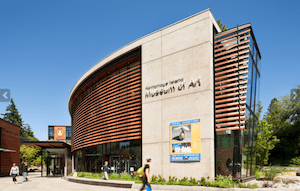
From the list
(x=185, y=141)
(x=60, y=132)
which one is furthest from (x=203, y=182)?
(x=60, y=132)

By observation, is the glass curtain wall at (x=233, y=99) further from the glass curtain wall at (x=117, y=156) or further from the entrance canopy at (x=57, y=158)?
the entrance canopy at (x=57, y=158)

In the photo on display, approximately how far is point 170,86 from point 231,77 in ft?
11.8

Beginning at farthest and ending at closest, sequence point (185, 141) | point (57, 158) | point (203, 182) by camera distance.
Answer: point (57, 158) → point (185, 141) → point (203, 182)

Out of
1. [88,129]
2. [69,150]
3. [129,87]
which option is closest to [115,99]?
[129,87]

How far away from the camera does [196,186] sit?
12.5 m

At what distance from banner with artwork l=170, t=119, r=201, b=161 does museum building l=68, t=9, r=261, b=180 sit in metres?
0.05

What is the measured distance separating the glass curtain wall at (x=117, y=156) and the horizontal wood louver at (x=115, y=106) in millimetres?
549

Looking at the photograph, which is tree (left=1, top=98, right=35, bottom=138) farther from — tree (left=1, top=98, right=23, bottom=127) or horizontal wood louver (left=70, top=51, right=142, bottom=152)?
horizontal wood louver (left=70, top=51, right=142, bottom=152)

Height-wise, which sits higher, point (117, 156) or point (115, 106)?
point (115, 106)

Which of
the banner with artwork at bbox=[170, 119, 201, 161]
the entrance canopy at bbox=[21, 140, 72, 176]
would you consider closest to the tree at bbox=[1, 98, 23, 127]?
the entrance canopy at bbox=[21, 140, 72, 176]

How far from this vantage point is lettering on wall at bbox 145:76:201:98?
1475cm

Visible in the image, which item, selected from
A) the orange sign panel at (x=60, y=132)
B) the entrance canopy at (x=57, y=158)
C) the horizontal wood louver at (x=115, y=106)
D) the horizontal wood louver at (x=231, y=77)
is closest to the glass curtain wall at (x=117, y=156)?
the horizontal wood louver at (x=115, y=106)

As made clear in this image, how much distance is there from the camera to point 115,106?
20016 millimetres

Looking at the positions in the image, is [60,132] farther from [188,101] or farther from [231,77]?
[231,77]
